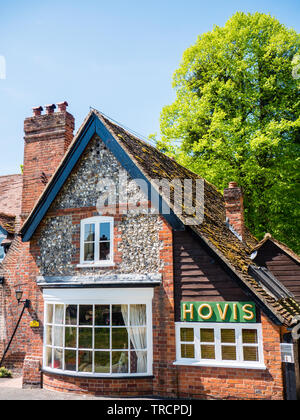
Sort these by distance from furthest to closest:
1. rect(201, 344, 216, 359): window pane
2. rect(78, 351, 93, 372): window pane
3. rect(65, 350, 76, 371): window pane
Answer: rect(65, 350, 76, 371): window pane → rect(78, 351, 93, 372): window pane → rect(201, 344, 216, 359): window pane

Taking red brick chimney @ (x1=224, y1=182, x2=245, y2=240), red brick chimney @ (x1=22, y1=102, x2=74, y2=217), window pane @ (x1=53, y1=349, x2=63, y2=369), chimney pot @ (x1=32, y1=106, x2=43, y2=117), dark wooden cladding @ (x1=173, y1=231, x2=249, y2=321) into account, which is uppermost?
chimney pot @ (x1=32, y1=106, x2=43, y2=117)

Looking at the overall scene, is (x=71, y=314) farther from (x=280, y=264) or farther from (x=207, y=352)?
(x=280, y=264)

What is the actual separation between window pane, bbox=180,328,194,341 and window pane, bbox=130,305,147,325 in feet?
3.43

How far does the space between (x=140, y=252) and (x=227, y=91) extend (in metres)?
11.0

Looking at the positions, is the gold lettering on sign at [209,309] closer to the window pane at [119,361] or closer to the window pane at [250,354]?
the window pane at [250,354]

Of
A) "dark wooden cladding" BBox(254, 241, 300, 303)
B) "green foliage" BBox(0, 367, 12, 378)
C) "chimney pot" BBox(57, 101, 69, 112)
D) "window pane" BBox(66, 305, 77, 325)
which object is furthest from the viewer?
"chimney pot" BBox(57, 101, 69, 112)

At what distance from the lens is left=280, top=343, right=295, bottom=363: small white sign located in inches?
322

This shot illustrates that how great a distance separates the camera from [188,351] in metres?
9.34

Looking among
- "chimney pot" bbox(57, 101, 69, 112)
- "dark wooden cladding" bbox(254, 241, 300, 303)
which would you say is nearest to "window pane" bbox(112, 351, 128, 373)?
"dark wooden cladding" bbox(254, 241, 300, 303)

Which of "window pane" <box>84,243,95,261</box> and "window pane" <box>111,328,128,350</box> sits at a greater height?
"window pane" <box>84,243,95,261</box>

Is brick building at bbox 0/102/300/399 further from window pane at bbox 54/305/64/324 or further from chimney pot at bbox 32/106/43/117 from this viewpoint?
chimney pot at bbox 32/106/43/117

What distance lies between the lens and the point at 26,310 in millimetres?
11398

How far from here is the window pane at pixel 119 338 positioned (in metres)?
9.61

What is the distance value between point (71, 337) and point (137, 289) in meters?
2.38
